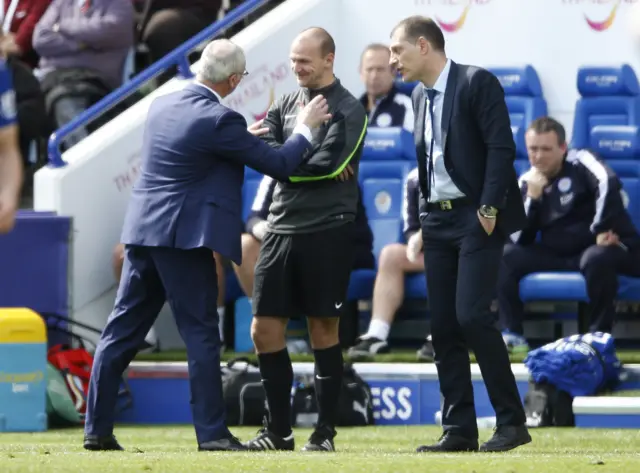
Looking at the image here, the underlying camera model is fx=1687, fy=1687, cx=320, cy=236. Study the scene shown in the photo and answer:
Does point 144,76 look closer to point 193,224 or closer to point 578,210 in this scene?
point 578,210

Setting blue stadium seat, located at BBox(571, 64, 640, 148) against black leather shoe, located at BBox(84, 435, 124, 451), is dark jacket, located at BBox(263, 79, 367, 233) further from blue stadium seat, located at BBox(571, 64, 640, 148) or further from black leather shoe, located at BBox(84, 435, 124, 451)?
blue stadium seat, located at BBox(571, 64, 640, 148)

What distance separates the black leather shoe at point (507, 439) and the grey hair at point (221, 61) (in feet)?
6.66

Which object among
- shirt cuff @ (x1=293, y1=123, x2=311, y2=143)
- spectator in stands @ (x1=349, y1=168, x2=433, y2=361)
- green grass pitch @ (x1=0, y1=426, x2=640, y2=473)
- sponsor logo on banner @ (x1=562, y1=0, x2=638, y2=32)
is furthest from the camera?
sponsor logo on banner @ (x1=562, y1=0, x2=638, y2=32)

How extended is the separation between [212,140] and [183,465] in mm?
1890

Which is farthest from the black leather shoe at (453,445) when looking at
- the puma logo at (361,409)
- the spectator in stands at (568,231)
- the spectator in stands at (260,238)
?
the spectator in stands at (260,238)

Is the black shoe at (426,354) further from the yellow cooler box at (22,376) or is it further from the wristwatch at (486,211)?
the wristwatch at (486,211)

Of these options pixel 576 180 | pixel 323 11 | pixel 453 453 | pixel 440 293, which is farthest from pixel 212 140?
pixel 323 11

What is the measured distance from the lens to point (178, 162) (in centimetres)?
768

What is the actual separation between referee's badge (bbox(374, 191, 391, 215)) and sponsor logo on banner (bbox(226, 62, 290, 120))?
1.26 m

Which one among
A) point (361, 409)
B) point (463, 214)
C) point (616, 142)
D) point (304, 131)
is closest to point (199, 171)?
point (304, 131)

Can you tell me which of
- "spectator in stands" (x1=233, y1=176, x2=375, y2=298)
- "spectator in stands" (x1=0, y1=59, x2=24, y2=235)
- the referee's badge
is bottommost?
"spectator in stands" (x1=233, y1=176, x2=375, y2=298)

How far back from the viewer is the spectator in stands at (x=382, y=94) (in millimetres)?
11266

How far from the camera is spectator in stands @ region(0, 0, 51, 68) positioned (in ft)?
43.7

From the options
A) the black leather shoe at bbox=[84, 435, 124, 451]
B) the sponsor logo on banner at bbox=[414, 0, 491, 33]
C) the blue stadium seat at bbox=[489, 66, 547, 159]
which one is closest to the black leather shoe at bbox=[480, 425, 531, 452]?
the black leather shoe at bbox=[84, 435, 124, 451]
